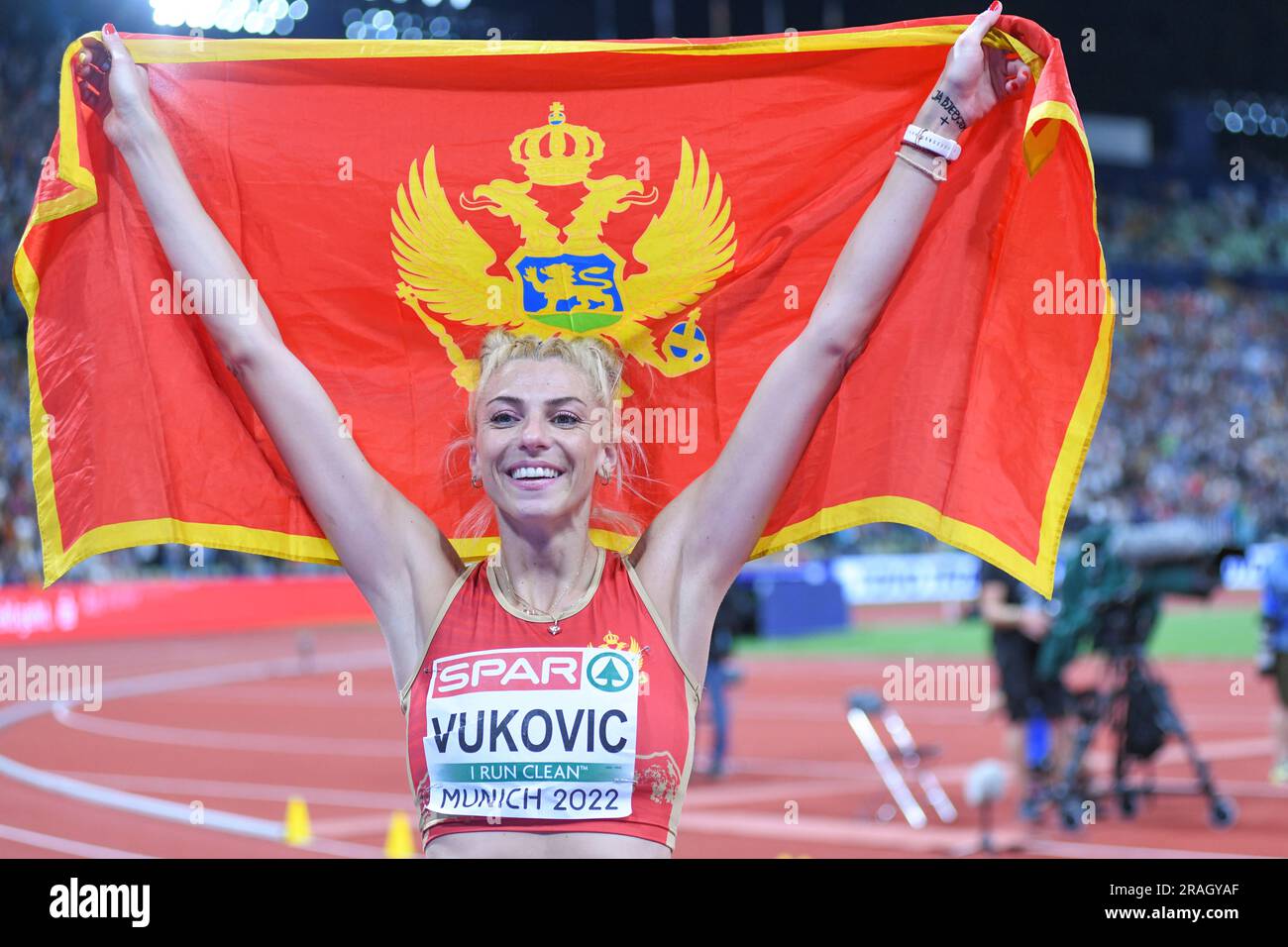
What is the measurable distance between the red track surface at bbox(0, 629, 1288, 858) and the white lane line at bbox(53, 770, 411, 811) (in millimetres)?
31

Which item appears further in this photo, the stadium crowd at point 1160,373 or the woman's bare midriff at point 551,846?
the stadium crowd at point 1160,373

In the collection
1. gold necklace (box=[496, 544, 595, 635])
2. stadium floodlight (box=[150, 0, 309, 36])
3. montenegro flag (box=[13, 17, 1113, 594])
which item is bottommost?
gold necklace (box=[496, 544, 595, 635])

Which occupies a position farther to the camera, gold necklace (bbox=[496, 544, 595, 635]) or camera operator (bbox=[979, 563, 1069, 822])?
camera operator (bbox=[979, 563, 1069, 822])

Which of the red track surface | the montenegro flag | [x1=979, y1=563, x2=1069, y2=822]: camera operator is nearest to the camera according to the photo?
the montenegro flag

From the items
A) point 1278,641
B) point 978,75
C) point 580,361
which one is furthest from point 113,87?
point 1278,641

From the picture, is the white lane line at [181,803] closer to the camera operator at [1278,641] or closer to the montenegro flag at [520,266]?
the montenegro flag at [520,266]

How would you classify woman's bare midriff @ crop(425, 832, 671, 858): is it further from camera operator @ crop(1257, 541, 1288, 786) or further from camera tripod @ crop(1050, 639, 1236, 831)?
camera operator @ crop(1257, 541, 1288, 786)

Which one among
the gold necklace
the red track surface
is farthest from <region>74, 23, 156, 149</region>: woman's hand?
the red track surface

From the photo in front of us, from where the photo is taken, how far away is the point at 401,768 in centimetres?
1263

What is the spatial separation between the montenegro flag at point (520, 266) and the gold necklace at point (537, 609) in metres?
0.61

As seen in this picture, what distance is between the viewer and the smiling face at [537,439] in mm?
3150

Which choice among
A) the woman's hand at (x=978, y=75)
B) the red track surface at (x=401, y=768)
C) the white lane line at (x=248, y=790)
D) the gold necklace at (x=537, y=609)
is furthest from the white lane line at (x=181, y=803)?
the woman's hand at (x=978, y=75)

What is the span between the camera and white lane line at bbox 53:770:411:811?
1114cm
